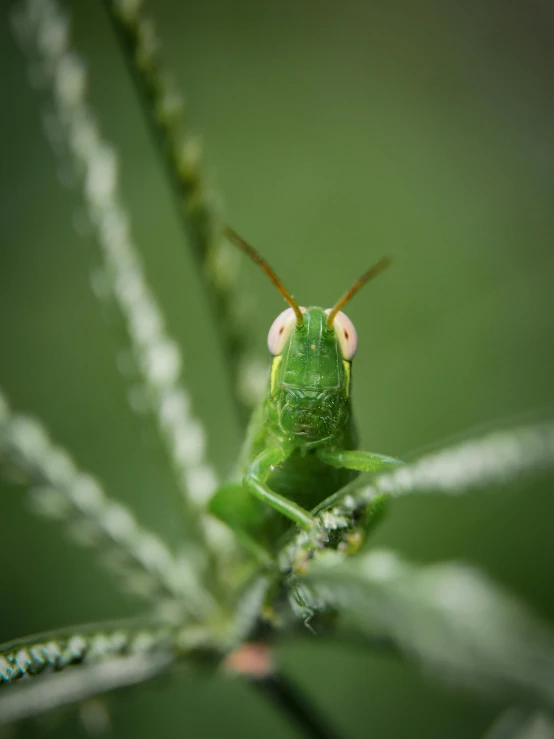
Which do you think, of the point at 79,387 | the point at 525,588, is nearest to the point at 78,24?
the point at 79,387

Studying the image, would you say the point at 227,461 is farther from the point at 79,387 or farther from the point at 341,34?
the point at 341,34

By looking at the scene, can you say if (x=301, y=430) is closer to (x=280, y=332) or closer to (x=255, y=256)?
(x=280, y=332)

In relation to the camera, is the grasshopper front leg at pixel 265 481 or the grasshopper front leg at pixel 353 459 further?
the grasshopper front leg at pixel 353 459

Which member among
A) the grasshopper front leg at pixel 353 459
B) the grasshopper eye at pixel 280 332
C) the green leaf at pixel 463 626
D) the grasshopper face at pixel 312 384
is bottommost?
the green leaf at pixel 463 626

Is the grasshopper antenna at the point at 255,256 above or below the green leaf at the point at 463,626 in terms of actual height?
above

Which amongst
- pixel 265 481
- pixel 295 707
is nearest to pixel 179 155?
pixel 265 481

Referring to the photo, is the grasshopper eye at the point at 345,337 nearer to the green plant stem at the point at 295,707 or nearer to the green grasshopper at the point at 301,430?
the green grasshopper at the point at 301,430

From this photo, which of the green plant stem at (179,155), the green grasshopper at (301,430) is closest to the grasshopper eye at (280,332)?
the green grasshopper at (301,430)

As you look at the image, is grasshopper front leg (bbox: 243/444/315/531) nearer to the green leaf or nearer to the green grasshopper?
the green grasshopper
